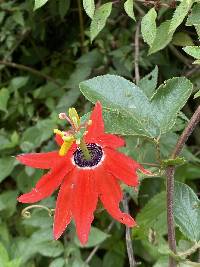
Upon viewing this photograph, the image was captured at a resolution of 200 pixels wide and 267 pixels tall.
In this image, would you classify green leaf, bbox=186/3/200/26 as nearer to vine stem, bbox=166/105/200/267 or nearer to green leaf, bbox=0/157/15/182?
vine stem, bbox=166/105/200/267

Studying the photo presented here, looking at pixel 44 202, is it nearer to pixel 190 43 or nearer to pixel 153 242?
pixel 153 242

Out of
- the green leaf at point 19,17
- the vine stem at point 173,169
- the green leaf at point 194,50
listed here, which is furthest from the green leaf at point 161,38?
the green leaf at point 19,17

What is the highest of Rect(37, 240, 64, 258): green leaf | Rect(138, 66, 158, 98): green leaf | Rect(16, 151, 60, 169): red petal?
Rect(16, 151, 60, 169): red petal

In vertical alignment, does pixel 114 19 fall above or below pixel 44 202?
above

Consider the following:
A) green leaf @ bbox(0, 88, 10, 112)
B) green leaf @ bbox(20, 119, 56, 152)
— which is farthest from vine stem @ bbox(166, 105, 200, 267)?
green leaf @ bbox(0, 88, 10, 112)

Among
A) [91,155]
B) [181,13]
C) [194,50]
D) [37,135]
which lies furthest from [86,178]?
[37,135]

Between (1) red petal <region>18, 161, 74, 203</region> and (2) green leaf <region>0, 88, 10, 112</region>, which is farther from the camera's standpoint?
(2) green leaf <region>0, 88, 10, 112</region>

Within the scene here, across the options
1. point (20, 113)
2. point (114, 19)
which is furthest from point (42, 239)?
point (114, 19)
